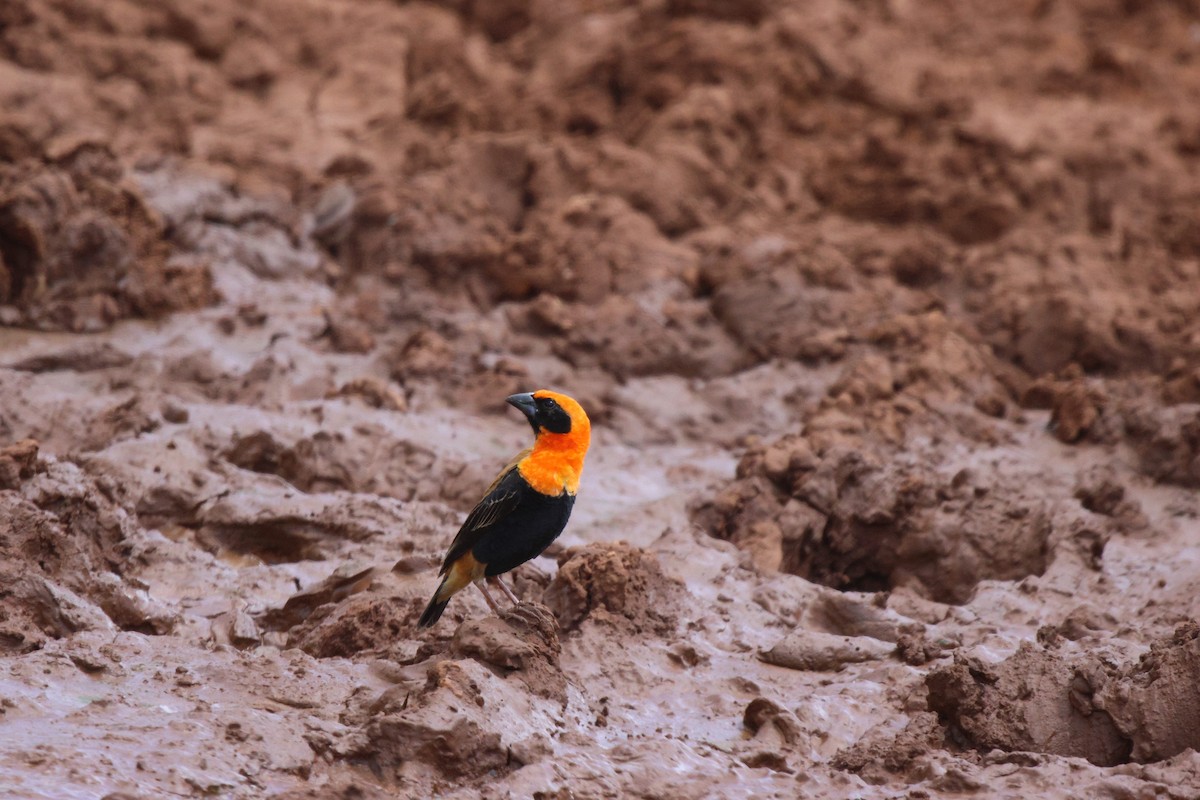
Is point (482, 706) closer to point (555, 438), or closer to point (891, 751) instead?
point (555, 438)

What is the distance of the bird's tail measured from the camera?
5.08m

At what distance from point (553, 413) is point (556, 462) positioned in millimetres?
191

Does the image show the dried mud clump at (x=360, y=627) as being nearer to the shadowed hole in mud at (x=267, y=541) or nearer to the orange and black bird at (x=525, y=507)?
the orange and black bird at (x=525, y=507)

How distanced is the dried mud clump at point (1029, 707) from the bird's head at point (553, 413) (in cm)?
164

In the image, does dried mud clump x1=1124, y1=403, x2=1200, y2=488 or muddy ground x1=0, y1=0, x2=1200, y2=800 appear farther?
dried mud clump x1=1124, y1=403, x2=1200, y2=488

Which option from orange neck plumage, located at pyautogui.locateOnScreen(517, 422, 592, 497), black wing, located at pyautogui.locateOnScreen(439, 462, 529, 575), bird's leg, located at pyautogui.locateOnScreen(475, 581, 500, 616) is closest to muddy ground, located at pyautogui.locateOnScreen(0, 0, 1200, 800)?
bird's leg, located at pyautogui.locateOnScreen(475, 581, 500, 616)

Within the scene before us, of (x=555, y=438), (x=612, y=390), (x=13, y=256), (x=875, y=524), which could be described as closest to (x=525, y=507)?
(x=555, y=438)

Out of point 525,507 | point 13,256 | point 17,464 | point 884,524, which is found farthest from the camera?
point 13,256

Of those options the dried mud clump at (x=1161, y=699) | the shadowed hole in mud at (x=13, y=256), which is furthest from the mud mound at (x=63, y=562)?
the dried mud clump at (x=1161, y=699)

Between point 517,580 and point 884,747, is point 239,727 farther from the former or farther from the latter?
point 884,747

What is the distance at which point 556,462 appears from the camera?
517cm

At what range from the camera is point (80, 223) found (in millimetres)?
8500

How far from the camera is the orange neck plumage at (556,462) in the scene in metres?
5.10

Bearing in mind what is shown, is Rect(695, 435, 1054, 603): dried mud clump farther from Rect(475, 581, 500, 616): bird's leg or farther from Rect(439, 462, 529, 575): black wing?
Rect(439, 462, 529, 575): black wing
